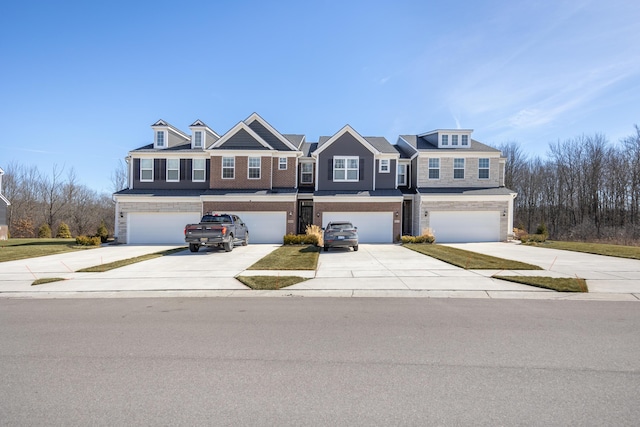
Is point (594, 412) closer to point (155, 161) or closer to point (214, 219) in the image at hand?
point (214, 219)

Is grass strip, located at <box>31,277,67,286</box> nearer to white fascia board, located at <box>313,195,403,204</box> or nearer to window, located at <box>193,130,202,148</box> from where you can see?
white fascia board, located at <box>313,195,403,204</box>

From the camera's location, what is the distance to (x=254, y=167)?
82.8 ft

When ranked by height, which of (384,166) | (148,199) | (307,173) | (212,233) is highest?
(384,166)

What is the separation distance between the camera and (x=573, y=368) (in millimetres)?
4125

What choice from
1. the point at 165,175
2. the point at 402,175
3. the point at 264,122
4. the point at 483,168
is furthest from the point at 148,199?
the point at 483,168

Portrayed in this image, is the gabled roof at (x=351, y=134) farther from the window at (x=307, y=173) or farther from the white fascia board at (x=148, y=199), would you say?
the white fascia board at (x=148, y=199)

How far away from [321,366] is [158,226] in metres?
23.6

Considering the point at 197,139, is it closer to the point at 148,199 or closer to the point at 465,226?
the point at 148,199

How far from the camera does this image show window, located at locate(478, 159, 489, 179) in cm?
2670

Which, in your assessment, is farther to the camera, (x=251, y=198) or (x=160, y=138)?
(x=160, y=138)

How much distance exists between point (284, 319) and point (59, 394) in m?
3.46

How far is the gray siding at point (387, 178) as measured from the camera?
2622 cm

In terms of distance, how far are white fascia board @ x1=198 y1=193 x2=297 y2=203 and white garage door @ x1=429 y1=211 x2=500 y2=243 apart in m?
10.8

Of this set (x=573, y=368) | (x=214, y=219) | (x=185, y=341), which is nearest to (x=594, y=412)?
(x=573, y=368)
